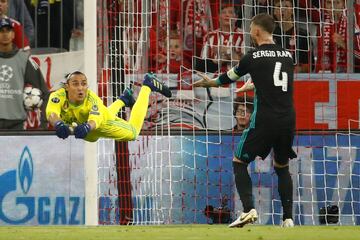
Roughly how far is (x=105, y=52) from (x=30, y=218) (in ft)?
7.99

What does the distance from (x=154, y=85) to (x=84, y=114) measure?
4.47 feet

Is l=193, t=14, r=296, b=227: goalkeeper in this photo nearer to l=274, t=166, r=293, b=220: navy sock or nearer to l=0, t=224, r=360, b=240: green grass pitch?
l=274, t=166, r=293, b=220: navy sock

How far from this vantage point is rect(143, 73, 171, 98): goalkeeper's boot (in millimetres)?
16714

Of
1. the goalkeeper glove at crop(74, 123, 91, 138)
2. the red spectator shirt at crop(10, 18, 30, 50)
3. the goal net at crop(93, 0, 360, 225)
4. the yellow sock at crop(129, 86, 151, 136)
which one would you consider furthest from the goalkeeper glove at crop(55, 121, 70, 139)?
the red spectator shirt at crop(10, 18, 30, 50)

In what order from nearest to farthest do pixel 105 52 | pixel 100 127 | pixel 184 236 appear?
pixel 184 236
pixel 100 127
pixel 105 52

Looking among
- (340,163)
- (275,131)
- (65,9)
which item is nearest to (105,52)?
(65,9)

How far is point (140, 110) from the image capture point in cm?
1664

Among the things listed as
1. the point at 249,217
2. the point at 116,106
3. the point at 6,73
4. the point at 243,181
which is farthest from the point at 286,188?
the point at 6,73

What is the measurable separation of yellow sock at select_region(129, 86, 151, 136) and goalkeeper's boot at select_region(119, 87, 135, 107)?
0.08m

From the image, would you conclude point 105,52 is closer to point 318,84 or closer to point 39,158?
point 39,158

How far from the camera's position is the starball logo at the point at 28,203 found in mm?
18109

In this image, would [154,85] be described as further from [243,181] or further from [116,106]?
[243,181]

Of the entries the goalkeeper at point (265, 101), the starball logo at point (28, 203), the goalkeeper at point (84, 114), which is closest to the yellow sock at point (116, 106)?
the goalkeeper at point (84, 114)

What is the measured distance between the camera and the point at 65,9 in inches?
768
